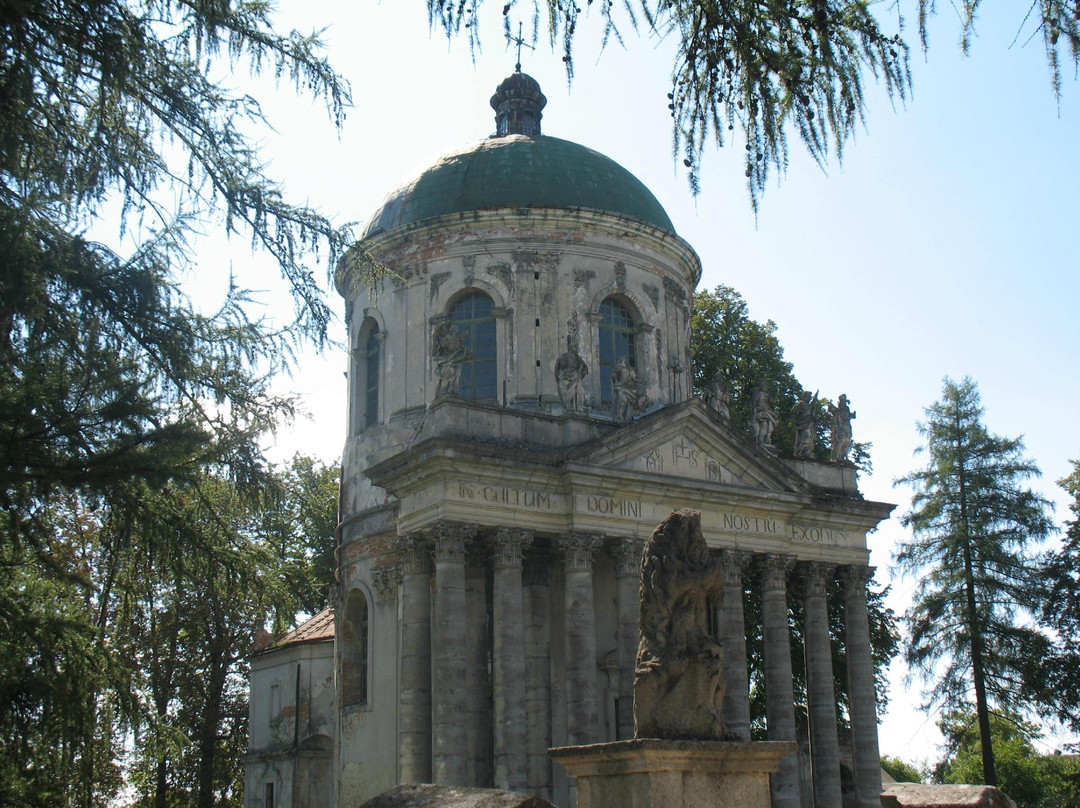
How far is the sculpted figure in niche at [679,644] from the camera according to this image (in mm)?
10258

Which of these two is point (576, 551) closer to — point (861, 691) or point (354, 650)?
point (354, 650)

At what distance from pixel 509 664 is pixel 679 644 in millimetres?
12697

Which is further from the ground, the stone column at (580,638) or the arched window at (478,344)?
the arched window at (478,344)

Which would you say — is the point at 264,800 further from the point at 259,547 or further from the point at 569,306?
the point at 259,547

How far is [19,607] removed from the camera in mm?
11562

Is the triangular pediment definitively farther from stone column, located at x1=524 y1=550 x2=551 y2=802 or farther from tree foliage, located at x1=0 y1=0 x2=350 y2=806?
tree foliage, located at x1=0 y1=0 x2=350 y2=806

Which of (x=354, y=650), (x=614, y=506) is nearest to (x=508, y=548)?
(x=614, y=506)

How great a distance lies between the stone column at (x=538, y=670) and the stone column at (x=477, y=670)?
86 cm

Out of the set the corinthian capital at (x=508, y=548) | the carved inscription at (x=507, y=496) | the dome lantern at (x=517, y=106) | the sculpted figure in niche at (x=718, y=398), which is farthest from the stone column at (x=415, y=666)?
the dome lantern at (x=517, y=106)

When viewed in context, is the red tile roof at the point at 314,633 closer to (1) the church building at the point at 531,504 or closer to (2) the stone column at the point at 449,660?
(1) the church building at the point at 531,504

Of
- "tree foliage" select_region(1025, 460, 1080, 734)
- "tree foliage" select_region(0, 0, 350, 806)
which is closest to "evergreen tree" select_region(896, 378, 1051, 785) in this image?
"tree foliage" select_region(1025, 460, 1080, 734)

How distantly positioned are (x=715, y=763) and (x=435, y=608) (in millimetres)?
13445

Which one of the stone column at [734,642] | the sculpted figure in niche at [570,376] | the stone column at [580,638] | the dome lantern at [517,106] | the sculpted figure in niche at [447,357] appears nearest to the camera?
the stone column at [580,638]

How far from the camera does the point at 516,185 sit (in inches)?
1153
